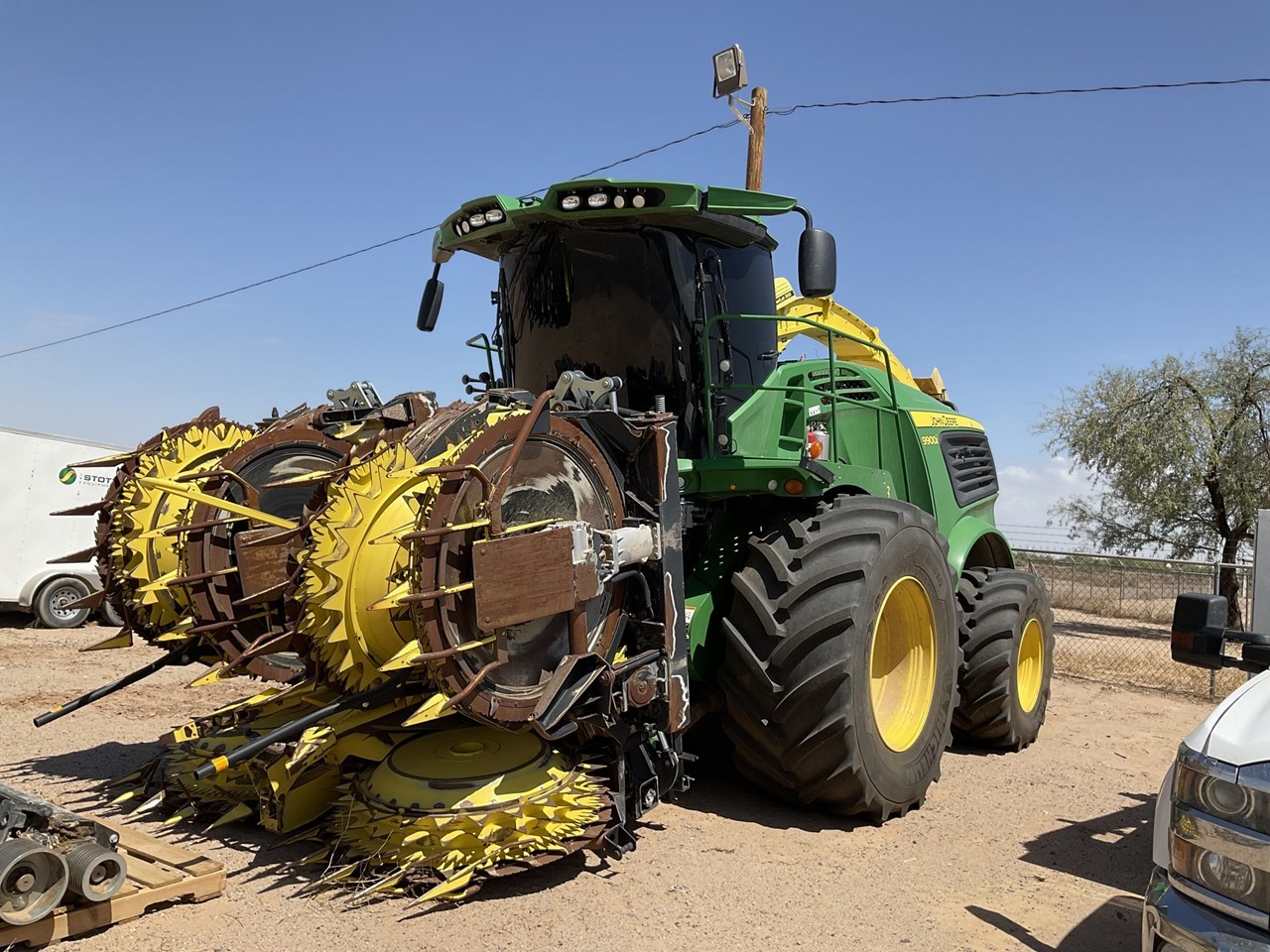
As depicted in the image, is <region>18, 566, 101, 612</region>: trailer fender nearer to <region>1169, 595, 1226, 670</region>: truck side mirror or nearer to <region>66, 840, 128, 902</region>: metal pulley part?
<region>66, 840, 128, 902</region>: metal pulley part

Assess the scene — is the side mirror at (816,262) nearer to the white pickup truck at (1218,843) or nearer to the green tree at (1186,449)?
the white pickup truck at (1218,843)

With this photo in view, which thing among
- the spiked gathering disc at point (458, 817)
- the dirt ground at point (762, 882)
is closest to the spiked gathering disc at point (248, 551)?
the spiked gathering disc at point (458, 817)

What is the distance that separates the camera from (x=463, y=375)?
226 inches

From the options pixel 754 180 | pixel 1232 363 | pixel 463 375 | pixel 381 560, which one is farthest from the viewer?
pixel 1232 363

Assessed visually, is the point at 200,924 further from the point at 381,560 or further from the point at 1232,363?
the point at 1232,363

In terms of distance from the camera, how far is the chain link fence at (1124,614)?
10.0 m

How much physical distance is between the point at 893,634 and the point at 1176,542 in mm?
14646

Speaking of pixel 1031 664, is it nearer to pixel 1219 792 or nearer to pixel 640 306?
pixel 640 306

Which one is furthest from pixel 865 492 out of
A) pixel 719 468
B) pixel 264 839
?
pixel 264 839

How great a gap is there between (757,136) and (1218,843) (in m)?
10.4

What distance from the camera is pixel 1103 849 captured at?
461cm

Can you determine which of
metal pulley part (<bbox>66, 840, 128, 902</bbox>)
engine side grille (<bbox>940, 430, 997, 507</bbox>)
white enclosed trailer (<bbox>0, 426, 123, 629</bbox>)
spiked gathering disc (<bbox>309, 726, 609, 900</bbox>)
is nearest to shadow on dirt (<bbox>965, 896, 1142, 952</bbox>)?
spiked gathering disc (<bbox>309, 726, 609, 900</bbox>)

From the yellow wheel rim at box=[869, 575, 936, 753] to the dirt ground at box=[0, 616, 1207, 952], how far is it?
1.58 feet

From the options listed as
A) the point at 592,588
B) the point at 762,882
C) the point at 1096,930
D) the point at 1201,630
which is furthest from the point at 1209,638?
the point at 592,588
